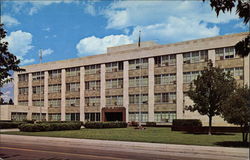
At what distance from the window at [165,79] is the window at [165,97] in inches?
83.3

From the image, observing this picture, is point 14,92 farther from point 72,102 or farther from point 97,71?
point 97,71

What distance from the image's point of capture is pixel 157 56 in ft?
195

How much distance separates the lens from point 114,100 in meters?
64.7

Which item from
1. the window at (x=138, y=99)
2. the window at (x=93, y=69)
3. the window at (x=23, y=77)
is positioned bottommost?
the window at (x=138, y=99)

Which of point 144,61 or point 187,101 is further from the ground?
point 144,61

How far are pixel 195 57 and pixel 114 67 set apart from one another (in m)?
17.9

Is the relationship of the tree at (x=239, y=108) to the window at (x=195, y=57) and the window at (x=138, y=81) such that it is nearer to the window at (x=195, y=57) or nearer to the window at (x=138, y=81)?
the window at (x=195, y=57)

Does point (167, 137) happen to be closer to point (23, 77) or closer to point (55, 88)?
point (55, 88)

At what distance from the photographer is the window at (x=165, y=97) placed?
56.8 meters

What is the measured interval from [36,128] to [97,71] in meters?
30.4

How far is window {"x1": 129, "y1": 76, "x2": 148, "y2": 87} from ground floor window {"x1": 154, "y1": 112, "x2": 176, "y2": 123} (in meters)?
6.40

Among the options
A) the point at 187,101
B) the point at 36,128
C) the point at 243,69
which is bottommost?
the point at 36,128

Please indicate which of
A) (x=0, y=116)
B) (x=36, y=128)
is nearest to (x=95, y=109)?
(x=0, y=116)

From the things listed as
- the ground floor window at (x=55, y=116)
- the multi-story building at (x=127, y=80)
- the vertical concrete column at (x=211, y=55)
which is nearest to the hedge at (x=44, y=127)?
the multi-story building at (x=127, y=80)
